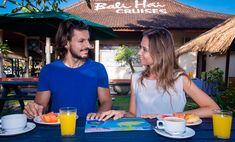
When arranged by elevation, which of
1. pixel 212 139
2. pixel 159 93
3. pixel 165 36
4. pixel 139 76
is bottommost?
pixel 212 139

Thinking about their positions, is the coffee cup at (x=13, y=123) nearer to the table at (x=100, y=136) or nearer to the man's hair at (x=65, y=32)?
the table at (x=100, y=136)

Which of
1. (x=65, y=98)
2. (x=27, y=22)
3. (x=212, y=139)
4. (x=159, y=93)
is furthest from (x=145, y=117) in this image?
(x=27, y=22)

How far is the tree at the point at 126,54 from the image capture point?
10.5 metres

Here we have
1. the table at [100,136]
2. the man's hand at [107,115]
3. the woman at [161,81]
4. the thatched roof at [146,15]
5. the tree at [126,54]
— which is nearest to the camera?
the table at [100,136]

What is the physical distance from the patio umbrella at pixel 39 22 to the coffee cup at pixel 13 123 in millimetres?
2748

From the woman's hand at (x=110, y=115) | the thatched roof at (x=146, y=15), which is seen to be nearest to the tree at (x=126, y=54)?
the thatched roof at (x=146, y=15)

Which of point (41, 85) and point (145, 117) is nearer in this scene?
point (145, 117)

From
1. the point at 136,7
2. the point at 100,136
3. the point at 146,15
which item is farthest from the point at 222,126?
the point at 136,7

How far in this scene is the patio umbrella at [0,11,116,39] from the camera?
389cm

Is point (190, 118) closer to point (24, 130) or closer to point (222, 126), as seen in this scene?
point (222, 126)

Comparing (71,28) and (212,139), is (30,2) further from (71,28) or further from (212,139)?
(212,139)

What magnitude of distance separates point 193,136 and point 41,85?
160cm

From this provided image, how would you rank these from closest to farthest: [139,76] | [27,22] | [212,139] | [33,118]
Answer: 1. [212,139]
2. [33,118]
3. [139,76]
4. [27,22]

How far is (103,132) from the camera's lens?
138cm
